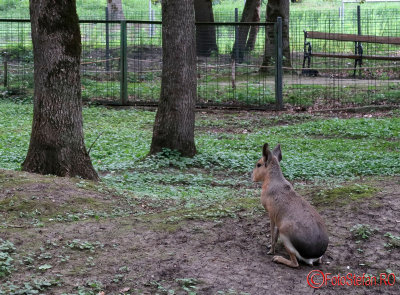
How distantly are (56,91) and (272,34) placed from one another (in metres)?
11.7

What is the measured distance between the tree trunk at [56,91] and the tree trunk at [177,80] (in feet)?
8.83

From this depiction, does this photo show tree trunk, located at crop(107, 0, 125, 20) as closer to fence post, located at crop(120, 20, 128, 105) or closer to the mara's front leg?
fence post, located at crop(120, 20, 128, 105)

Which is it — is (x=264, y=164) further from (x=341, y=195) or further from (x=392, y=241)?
(x=392, y=241)

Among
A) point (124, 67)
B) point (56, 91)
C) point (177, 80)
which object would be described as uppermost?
point (124, 67)

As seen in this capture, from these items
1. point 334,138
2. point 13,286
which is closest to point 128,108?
point 334,138

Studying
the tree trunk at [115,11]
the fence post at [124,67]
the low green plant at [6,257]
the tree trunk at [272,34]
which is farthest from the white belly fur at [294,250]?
the tree trunk at [115,11]

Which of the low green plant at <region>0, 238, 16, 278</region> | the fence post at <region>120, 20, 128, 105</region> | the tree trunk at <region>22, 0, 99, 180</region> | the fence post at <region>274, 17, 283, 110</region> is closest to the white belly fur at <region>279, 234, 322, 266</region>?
the low green plant at <region>0, 238, 16, 278</region>

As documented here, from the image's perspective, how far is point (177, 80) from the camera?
10445 mm

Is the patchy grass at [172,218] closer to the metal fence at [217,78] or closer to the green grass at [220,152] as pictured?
the green grass at [220,152]

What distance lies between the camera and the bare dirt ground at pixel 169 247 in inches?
194

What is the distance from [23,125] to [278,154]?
29.0 feet

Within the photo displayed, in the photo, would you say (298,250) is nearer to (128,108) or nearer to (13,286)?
(13,286)

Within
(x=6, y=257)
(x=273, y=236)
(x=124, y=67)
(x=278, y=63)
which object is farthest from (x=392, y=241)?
(x=124, y=67)

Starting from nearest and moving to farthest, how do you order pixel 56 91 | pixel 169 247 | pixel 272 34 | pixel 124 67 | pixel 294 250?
pixel 294 250
pixel 169 247
pixel 56 91
pixel 124 67
pixel 272 34
